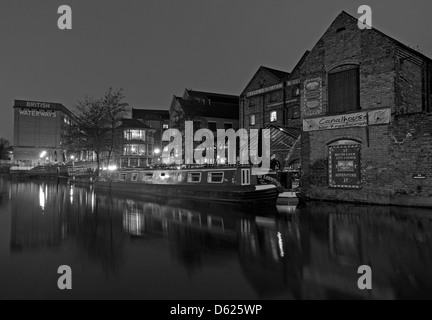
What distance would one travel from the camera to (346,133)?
14914mm

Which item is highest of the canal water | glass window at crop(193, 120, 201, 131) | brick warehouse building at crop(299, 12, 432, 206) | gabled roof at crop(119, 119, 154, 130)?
gabled roof at crop(119, 119, 154, 130)

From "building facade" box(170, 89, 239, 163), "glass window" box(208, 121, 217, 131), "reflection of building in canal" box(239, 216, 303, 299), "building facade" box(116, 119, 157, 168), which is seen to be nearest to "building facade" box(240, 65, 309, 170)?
"building facade" box(170, 89, 239, 163)

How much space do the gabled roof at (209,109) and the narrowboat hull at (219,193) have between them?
62.1 feet

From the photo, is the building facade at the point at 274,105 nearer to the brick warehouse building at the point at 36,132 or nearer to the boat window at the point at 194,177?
the boat window at the point at 194,177

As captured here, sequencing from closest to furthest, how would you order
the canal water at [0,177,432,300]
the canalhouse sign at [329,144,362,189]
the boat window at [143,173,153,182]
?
the canal water at [0,177,432,300] < the canalhouse sign at [329,144,362,189] < the boat window at [143,173,153,182]

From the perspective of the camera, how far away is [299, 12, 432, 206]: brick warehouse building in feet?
42.6

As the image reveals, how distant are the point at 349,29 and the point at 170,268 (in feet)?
48.8

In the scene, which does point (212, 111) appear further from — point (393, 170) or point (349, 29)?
point (393, 170)

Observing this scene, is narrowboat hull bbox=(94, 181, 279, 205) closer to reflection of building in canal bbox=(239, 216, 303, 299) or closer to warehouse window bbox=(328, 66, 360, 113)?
reflection of building in canal bbox=(239, 216, 303, 299)

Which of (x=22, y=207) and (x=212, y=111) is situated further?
(x=212, y=111)

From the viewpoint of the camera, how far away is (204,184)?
642 inches

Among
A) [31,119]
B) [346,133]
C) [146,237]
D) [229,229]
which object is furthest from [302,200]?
[31,119]

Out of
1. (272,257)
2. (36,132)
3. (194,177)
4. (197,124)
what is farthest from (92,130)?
(36,132)
